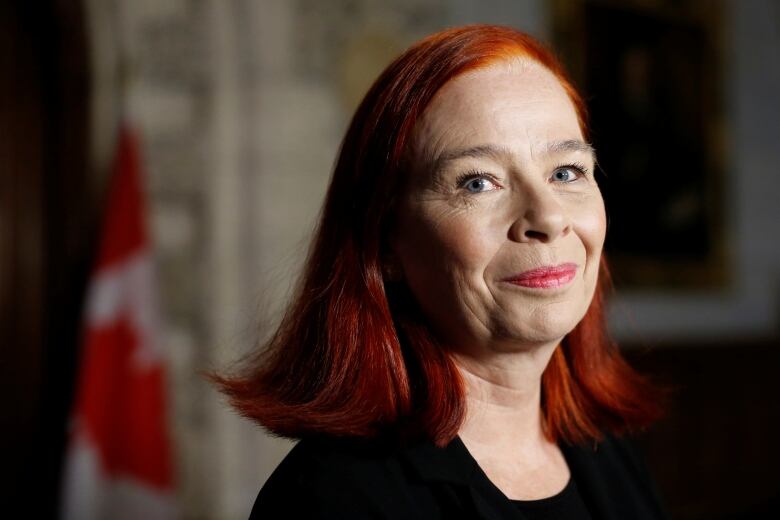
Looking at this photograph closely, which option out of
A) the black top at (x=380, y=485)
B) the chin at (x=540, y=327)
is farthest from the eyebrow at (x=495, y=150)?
the black top at (x=380, y=485)

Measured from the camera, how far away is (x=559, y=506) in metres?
1.42

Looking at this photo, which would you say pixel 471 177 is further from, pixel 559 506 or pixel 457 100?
pixel 559 506

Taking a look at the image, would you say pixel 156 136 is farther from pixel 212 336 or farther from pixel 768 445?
pixel 768 445

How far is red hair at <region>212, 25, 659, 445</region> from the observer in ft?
4.33

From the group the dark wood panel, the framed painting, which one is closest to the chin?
the dark wood panel

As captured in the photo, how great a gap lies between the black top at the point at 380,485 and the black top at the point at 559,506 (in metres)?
0.01

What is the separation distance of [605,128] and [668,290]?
Result: 1.24 m

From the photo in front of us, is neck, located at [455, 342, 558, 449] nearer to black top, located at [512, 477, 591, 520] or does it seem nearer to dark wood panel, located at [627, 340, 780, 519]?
black top, located at [512, 477, 591, 520]

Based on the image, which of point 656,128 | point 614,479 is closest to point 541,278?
point 614,479

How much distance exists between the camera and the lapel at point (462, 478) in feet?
4.17

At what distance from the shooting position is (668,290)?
5812mm

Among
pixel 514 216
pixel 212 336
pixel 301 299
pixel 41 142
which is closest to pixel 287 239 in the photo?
pixel 212 336

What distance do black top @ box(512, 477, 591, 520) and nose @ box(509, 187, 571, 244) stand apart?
0.43 metres

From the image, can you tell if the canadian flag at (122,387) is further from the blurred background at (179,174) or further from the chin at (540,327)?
the chin at (540,327)
